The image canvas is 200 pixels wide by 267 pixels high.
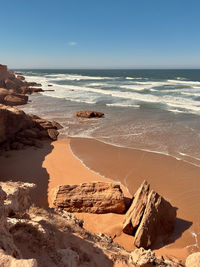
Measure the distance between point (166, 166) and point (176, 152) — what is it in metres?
2.21

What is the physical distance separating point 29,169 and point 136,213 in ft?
20.7

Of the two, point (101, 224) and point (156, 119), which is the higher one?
point (156, 119)

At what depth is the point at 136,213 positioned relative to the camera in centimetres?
682

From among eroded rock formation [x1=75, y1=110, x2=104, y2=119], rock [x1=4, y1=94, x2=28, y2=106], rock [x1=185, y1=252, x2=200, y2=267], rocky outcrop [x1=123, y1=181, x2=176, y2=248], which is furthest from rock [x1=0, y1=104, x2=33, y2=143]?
rock [x1=4, y1=94, x2=28, y2=106]

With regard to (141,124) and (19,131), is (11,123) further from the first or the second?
(141,124)

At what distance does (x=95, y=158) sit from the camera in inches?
488

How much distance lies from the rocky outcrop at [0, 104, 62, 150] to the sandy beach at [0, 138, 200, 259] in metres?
0.74

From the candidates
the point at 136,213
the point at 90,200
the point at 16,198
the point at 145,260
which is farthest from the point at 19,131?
the point at 145,260

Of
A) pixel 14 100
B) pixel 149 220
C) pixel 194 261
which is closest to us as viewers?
pixel 194 261

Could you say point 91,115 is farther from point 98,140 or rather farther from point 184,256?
point 184,256

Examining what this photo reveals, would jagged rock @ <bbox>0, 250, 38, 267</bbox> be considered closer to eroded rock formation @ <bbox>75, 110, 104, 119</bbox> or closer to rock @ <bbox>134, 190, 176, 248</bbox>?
rock @ <bbox>134, 190, 176, 248</bbox>

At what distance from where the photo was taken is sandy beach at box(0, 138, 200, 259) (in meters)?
6.99

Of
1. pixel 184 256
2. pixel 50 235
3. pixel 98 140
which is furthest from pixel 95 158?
pixel 50 235

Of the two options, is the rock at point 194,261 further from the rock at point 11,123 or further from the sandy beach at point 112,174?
the rock at point 11,123
